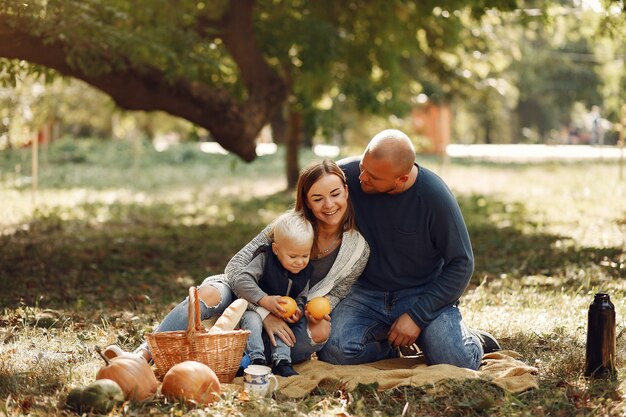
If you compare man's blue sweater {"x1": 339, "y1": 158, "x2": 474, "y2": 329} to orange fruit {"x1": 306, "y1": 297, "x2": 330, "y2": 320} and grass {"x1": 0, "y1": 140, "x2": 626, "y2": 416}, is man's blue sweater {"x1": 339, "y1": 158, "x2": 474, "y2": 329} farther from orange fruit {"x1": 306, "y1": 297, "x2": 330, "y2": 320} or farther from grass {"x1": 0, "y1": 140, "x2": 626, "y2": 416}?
grass {"x1": 0, "y1": 140, "x2": 626, "y2": 416}

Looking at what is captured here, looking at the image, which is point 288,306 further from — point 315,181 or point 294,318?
point 315,181

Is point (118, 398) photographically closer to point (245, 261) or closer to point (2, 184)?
point (245, 261)

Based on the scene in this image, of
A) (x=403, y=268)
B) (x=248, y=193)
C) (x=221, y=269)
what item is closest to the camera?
(x=403, y=268)

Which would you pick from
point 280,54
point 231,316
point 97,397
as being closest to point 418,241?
point 231,316

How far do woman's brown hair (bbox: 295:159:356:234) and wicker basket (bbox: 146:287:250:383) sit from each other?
0.91 m

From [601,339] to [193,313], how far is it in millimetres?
2340

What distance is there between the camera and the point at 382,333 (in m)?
5.87

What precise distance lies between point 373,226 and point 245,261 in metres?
0.86

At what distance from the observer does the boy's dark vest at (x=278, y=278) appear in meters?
5.57

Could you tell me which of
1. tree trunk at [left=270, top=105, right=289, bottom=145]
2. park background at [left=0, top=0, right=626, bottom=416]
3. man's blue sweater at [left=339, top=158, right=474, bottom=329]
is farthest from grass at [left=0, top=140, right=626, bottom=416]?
tree trunk at [left=270, top=105, right=289, bottom=145]

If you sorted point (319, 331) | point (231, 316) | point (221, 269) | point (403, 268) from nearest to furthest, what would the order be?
point (231, 316) → point (319, 331) → point (403, 268) → point (221, 269)

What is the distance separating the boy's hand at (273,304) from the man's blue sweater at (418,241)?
748 millimetres

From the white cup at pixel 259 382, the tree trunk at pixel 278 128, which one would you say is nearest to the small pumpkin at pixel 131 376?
the white cup at pixel 259 382

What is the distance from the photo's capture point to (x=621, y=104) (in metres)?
20.1
